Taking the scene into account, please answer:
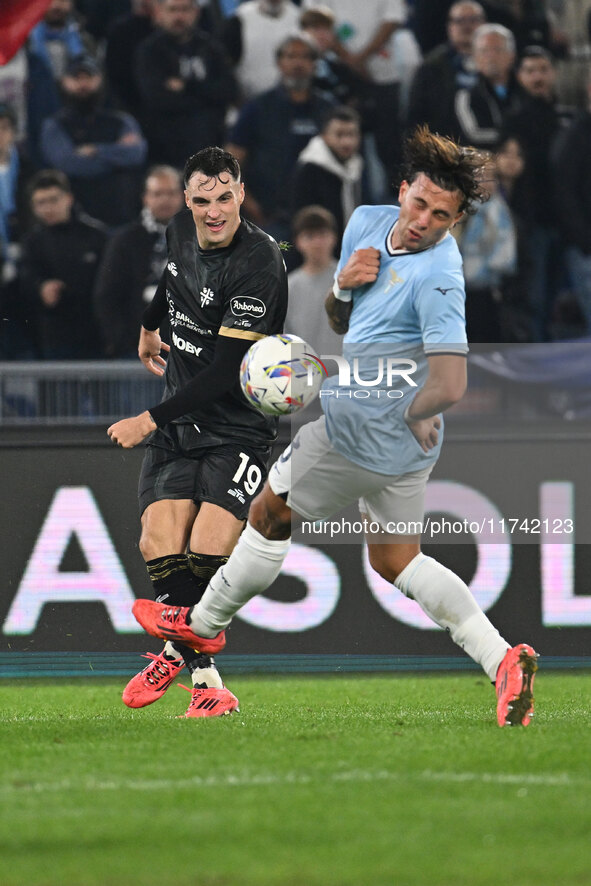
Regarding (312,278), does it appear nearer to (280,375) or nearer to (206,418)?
(206,418)

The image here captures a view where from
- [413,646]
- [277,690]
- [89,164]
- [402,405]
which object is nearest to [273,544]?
[402,405]

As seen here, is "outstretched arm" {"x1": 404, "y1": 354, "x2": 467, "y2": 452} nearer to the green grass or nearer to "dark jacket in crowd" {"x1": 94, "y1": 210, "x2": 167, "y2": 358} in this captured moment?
the green grass

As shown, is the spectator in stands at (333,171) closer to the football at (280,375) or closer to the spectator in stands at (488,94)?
the spectator in stands at (488,94)

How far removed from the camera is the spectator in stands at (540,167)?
1107cm

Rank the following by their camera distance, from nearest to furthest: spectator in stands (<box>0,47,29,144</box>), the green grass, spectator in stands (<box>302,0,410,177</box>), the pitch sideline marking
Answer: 1. the green grass
2. the pitch sideline marking
3. spectator in stands (<box>0,47,29,144</box>)
4. spectator in stands (<box>302,0,410,177</box>)

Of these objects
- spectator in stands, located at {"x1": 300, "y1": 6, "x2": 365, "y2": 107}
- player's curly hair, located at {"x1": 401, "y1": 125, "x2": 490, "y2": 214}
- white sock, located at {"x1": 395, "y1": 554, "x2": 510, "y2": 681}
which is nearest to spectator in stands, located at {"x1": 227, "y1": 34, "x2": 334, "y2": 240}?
spectator in stands, located at {"x1": 300, "y1": 6, "x2": 365, "y2": 107}

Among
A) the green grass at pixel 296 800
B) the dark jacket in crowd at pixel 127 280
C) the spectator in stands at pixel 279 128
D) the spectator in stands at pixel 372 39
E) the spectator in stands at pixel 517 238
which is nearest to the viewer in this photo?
the green grass at pixel 296 800

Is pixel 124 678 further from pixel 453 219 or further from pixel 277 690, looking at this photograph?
pixel 453 219

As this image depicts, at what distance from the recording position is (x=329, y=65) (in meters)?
11.6

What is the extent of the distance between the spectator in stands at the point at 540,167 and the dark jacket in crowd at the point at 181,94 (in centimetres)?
244

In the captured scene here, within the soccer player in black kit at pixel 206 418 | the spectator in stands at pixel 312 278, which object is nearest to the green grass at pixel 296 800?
the soccer player in black kit at pixel 206 418

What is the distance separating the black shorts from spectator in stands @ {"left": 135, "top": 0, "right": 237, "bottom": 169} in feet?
18.8

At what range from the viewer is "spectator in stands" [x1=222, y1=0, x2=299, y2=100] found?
1155 centimetres

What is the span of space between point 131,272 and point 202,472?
4.53 m
